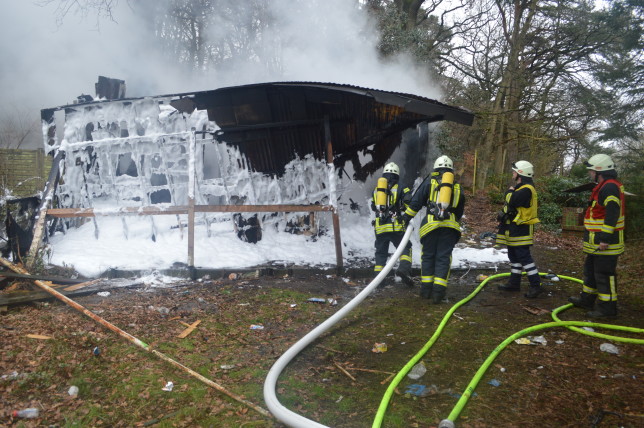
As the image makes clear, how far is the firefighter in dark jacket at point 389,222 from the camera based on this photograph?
590cm

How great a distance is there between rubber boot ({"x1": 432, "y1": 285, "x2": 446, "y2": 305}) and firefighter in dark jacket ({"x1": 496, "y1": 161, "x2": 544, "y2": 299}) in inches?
45.8

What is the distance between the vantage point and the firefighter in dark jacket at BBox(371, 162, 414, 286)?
5.90 meters

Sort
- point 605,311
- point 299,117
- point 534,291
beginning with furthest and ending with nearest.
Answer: point 299,117 < point 534,291 < point 605,311

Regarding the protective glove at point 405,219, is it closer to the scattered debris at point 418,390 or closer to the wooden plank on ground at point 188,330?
the scattered debris at point 418,390

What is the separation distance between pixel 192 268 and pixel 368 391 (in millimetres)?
4081

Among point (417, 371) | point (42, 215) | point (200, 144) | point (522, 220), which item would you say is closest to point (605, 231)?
point (522, 220)

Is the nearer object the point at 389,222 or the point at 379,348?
the point at 379,348

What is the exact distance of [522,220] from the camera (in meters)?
5.08

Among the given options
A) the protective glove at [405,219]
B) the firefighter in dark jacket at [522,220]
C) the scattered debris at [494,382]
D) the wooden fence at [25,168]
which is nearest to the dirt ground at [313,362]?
the scattered debris at [494,382]

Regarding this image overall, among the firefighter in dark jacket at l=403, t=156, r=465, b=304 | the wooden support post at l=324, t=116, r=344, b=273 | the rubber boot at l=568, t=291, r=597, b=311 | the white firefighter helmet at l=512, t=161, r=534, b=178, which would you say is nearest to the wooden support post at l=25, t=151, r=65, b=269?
the wooden support post at l=324, t=116, r=344, b=273

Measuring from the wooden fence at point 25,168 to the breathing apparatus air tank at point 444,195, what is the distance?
43.1 ft

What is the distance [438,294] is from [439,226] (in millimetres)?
889

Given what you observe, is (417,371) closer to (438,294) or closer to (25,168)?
(438,294)

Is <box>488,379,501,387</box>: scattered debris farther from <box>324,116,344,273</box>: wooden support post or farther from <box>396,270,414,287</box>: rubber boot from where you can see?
<box>324,116,344,273</box>: wooden support post
